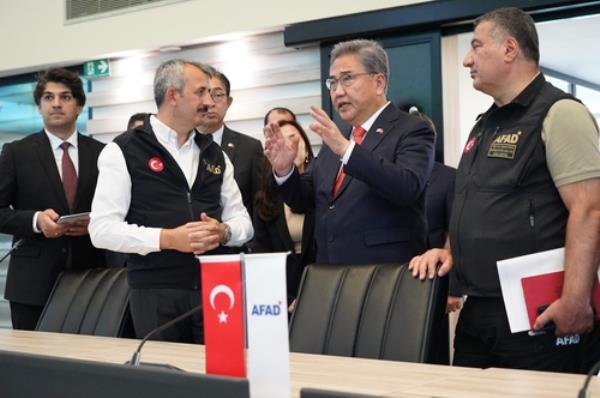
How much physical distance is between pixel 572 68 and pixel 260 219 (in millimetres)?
5241

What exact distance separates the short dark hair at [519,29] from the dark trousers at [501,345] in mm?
749

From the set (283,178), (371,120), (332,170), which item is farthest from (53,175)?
(371,120)

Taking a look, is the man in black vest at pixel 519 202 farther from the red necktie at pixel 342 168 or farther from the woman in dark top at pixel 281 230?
the woman in dark top at pixel 281 230

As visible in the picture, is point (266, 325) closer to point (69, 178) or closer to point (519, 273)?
point (519, 273)

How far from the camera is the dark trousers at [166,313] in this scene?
2594mm

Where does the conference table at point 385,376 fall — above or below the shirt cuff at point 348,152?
below

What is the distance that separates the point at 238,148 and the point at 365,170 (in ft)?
4.29

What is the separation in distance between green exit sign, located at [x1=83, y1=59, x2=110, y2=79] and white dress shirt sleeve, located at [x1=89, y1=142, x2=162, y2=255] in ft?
10.7

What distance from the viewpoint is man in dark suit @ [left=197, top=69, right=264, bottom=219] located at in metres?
3.63

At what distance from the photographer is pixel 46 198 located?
11.1ft

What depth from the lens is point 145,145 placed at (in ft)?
9.09

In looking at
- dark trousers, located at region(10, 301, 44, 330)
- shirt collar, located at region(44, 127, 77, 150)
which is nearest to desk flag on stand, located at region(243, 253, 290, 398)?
dark trousers, located at region(10, 301, 44, 330)

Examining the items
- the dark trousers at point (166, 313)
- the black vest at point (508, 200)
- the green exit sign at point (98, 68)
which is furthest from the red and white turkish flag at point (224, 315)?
the green exit sign at point (98, 68)

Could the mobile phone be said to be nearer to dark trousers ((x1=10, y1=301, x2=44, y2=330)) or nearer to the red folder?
dark trousers ((x1=10, y1=301, x2=44, y2=330))
